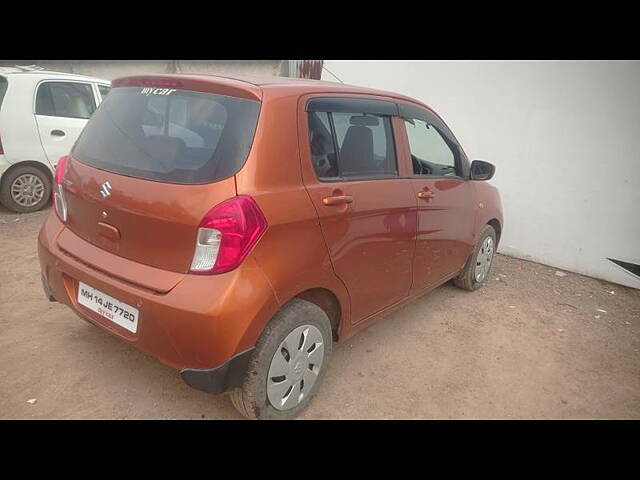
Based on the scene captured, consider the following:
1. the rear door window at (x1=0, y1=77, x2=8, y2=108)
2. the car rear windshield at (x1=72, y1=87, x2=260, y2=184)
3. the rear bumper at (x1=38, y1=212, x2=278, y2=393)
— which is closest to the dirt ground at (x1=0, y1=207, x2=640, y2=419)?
the rear bumper at (x1=38, y1=212, x2=278, y2=393)

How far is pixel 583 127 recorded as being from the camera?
184 inches

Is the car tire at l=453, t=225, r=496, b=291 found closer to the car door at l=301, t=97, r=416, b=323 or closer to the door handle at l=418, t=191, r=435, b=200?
the door handle at l=418, t=191, r=435, b=200

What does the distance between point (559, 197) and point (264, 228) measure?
14.1 feet

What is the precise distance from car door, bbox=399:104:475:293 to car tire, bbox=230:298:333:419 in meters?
1.03

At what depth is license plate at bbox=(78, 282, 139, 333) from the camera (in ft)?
6.46

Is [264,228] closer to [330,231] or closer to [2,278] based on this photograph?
[330,231]

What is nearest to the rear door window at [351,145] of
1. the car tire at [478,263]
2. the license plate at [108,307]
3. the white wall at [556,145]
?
the license plate at [108,307]

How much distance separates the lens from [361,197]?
2.40 m

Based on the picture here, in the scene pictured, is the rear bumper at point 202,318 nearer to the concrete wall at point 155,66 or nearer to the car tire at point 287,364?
the car tire at point 287,364

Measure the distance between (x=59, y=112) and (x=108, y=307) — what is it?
455 centimetres

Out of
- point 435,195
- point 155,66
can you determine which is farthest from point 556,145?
point 155,66

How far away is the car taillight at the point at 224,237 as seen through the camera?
181 cm

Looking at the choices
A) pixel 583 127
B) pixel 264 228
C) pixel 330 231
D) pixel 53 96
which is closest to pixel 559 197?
pixel 583 127

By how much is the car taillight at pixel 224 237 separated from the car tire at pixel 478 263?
2765 millimetres
